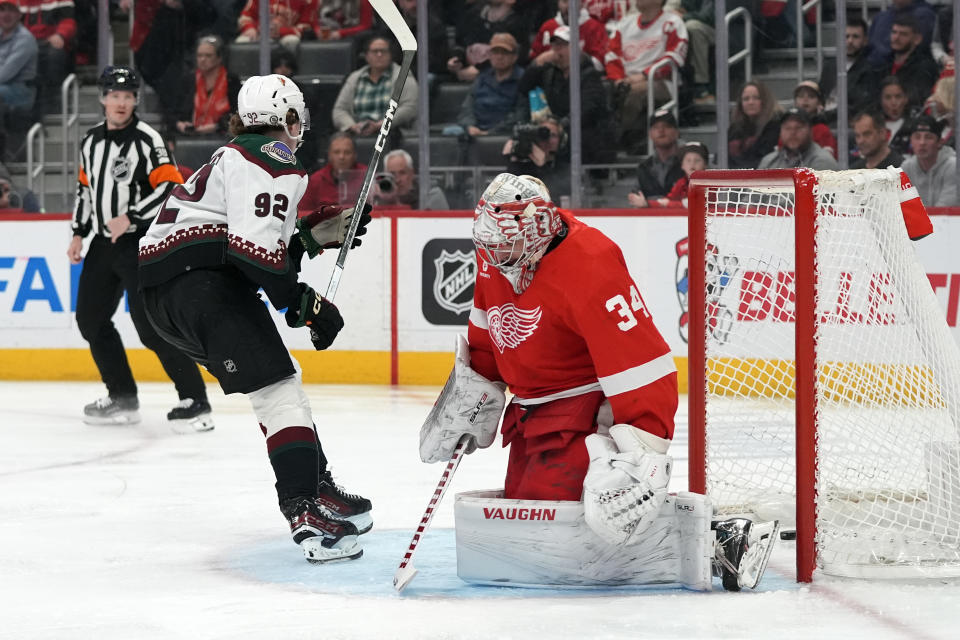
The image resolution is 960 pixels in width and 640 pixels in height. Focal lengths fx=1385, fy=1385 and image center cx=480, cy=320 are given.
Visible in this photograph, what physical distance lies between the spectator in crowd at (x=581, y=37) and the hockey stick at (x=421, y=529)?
12.4ft

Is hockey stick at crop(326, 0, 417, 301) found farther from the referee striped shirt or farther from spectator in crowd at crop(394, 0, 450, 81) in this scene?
spectator in crowd at crop(394, 0, 450, 81)

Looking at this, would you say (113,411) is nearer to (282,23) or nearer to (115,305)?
(115,305)

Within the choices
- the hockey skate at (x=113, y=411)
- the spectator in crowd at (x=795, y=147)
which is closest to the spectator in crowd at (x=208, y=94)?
the hockey skate at (x=113, y=411)

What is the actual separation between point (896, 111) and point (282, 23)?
2.93 metres

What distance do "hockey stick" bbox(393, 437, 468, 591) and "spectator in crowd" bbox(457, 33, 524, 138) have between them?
3846mm

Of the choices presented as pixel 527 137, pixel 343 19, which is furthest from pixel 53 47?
pixel 527 137

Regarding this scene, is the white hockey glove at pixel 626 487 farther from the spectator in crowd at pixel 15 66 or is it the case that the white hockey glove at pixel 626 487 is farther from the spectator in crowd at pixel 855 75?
the spectator in crowd at pixel 15 66

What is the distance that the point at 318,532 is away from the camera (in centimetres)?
281

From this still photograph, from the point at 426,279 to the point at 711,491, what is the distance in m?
3.30

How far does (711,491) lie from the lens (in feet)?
10.4

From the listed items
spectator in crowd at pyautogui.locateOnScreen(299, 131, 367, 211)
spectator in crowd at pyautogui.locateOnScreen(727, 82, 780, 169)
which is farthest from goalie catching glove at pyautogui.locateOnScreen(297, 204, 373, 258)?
spectator in crowd at pyautogui.locateOnScreen(299, 131, 367, 211)

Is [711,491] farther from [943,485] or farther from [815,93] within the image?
[815,93]

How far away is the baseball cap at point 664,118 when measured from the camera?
246 inches

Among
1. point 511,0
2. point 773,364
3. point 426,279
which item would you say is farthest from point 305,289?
point 511,0
